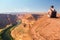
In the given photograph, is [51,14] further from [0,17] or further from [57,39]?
[0,17]

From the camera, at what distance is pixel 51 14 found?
34.7m

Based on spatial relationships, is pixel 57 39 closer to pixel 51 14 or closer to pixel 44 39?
pixel 44 39

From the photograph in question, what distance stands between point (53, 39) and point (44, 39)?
2.26m

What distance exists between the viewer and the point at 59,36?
20531mm

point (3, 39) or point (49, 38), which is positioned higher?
point (49, 38)

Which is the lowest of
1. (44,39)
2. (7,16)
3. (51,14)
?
(7,16)

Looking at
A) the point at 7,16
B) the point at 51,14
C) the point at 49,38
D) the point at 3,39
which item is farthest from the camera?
the point at 7,16

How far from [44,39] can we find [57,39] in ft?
10.4

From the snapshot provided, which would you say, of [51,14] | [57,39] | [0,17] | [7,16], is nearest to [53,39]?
[57,39]

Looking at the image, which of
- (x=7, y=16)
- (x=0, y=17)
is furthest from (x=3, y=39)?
(x=7, y=16)

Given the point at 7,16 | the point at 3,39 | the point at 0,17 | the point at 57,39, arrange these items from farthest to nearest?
1. the point at 7,16
2. the point at 0,17
3. the point at 3,39
4. the point at 57,39

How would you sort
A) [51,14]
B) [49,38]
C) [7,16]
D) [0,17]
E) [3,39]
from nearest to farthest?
1. [49,38]
2. [51,14]
3. [3,39]
4. [0,17]
5. [7,16]

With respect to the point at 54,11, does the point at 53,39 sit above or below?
below

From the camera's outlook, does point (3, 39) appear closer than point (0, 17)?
Yes
